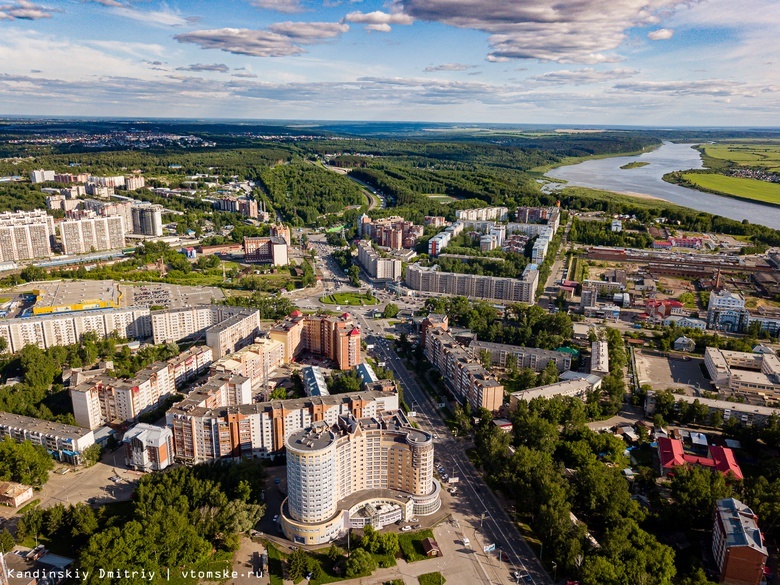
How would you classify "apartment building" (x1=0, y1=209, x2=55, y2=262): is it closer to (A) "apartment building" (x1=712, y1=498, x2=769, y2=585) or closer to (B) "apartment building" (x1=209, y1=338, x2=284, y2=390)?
(B) "apartment building" (x1=209, y1=338, x2=284, y2=390)

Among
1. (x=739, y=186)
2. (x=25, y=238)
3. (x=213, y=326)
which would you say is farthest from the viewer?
(x=739, y=186)

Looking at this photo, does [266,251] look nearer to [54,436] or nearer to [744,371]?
[54,436]

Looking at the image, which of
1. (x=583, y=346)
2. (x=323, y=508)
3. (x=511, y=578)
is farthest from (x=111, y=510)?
(x=583, y=346)

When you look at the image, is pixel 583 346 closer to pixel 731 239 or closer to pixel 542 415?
pixel 542 415

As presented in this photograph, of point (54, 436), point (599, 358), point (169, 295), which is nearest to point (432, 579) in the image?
point (54, 436)

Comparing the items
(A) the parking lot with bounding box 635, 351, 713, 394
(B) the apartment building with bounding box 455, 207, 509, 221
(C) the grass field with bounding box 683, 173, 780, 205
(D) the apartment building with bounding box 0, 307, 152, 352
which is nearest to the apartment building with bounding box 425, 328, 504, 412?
(A) the parking lot with bounding box 635, 351, 713, 394

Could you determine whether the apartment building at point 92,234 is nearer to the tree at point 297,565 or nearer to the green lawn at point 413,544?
the tree at point 297,565

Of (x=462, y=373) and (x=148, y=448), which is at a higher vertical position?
(x=462, y=373)
